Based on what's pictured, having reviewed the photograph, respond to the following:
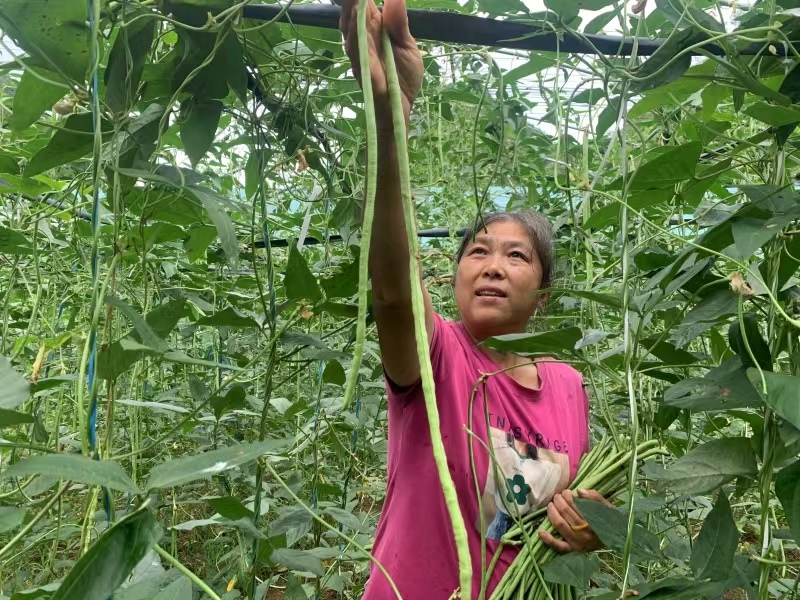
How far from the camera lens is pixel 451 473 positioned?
3.07ft

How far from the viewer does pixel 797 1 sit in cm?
67

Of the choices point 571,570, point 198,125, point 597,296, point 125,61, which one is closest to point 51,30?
point 125,61

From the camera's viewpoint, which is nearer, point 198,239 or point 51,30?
point 51,30

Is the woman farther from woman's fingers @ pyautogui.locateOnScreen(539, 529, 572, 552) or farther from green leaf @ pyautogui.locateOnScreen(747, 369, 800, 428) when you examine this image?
green leaf @ pyautogui.locateOnScreen(747, 369, 800, 428)

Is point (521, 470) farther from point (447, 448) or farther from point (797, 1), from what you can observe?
point (797, 1)

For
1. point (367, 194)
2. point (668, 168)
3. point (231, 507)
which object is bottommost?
point (231, 507)

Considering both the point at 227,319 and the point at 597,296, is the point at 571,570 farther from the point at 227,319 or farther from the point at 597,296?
the point at 227,319

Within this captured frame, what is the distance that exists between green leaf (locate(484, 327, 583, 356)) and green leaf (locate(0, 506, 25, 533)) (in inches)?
16.1

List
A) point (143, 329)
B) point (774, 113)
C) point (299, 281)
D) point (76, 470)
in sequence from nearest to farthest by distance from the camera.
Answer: point (76, 470), point (143, 329), point (774, 113), point (299, 281)

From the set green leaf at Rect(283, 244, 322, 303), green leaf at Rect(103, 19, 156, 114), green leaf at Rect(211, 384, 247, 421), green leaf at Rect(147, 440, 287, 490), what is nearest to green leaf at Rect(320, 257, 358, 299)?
green leaf at Rect(283, 244, 322, 303)

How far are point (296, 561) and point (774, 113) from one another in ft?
2.43

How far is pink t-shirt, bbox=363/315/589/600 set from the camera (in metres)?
0.91

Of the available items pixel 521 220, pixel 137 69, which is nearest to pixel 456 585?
pixel 521 220

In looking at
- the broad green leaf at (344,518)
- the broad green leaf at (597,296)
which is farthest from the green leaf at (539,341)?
the broad green leaf at (344,518)
